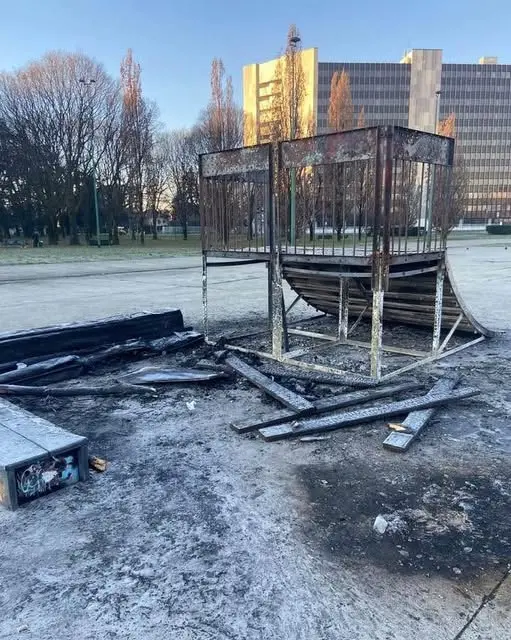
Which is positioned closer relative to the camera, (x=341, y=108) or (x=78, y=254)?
(x=78, y=254)

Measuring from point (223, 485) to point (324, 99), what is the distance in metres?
104

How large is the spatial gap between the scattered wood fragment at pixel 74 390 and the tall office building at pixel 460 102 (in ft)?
321

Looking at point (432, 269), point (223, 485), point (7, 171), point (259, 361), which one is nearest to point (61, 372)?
point (259, 361)

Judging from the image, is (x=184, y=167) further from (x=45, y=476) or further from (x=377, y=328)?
(x=45, y=476)

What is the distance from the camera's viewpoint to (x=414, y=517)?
8.91ft

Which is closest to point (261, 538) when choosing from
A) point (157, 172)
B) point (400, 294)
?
point (400, 294)

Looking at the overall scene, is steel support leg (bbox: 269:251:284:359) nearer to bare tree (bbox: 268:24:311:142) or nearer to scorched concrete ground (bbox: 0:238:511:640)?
scorched concrete ground (bbox: 0:238:511:640)

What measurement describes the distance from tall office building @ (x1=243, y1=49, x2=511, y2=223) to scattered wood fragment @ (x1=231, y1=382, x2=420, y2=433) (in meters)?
97.6

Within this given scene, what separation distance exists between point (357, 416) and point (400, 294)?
3.42 m

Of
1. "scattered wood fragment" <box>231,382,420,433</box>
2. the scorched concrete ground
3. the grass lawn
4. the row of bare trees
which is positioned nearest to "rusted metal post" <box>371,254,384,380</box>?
"scattered wood fragment" <box>231,382,420,433</box>

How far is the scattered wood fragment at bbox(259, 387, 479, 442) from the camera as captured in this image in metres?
3.79

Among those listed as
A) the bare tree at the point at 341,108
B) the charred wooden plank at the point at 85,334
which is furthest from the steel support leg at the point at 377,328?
the bare tree at the point at 341,108

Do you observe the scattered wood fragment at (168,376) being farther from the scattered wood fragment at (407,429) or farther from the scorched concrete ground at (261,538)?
the scattered wood fragment at (407,429)

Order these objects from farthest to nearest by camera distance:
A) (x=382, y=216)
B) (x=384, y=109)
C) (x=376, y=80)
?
(x=384, y=109) < (x=376, y=80) < (x=382, y=216)
